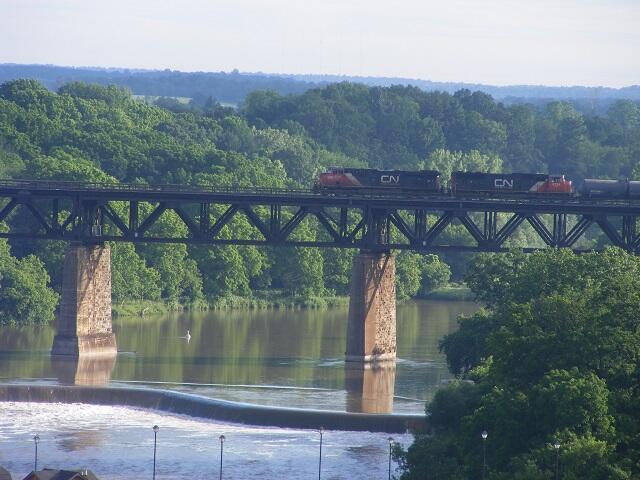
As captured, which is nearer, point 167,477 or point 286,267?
point 167,477

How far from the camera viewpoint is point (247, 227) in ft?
515

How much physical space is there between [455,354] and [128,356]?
2475 centimetres

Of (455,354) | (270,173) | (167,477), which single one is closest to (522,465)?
(167,477)

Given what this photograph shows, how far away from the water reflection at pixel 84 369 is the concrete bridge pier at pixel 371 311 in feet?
46.9

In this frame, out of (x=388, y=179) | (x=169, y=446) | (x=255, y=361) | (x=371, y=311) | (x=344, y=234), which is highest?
(x=388, y=179)

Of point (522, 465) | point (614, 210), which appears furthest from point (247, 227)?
point (522, 465)

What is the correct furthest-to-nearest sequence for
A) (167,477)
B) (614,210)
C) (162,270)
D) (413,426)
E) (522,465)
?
(162,270)
(614,210)
(413,426)
(167,477)
(522,465)

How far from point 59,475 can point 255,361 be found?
41291 millimetres

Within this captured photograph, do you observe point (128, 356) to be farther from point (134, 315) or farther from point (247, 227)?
point (247, 227)

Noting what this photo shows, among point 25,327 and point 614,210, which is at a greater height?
point 614,210

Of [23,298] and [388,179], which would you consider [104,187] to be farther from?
[388,179]

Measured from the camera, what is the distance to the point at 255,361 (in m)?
119

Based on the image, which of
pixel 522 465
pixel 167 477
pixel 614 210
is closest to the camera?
pixel 522 465

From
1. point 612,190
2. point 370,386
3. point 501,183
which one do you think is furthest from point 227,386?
point 612,190
